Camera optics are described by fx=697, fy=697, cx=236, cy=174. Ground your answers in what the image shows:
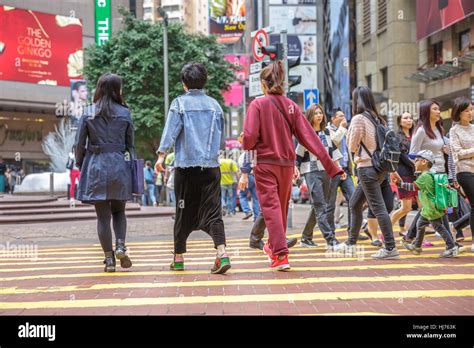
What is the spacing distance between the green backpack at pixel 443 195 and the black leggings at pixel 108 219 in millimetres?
3406

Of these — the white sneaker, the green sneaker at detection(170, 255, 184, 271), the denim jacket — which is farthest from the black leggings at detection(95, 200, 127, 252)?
the white sneaker

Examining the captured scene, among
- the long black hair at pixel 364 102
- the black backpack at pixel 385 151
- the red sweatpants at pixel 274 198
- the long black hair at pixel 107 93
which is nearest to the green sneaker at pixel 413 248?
the black backpack at pixel 385 151

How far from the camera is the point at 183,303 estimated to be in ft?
16.6

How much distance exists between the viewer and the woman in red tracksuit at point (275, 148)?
6613 mm

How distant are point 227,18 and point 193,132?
257 ft

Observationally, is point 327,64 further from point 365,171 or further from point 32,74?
point 365,171

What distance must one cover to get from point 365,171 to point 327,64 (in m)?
40.3

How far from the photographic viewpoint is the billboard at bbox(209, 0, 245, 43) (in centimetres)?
8256

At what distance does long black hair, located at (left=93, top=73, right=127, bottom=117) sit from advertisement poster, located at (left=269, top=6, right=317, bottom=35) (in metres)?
45.0

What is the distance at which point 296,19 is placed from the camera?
167ft

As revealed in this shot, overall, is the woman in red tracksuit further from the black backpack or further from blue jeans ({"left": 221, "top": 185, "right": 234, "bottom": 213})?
blue jeans ({"left": 221, "top": 185, "right": 234, "bottom": 213})

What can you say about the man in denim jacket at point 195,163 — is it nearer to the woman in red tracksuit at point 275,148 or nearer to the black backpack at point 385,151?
the woman in red tracksuit at point 275,148

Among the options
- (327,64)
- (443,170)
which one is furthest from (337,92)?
(443,170)
